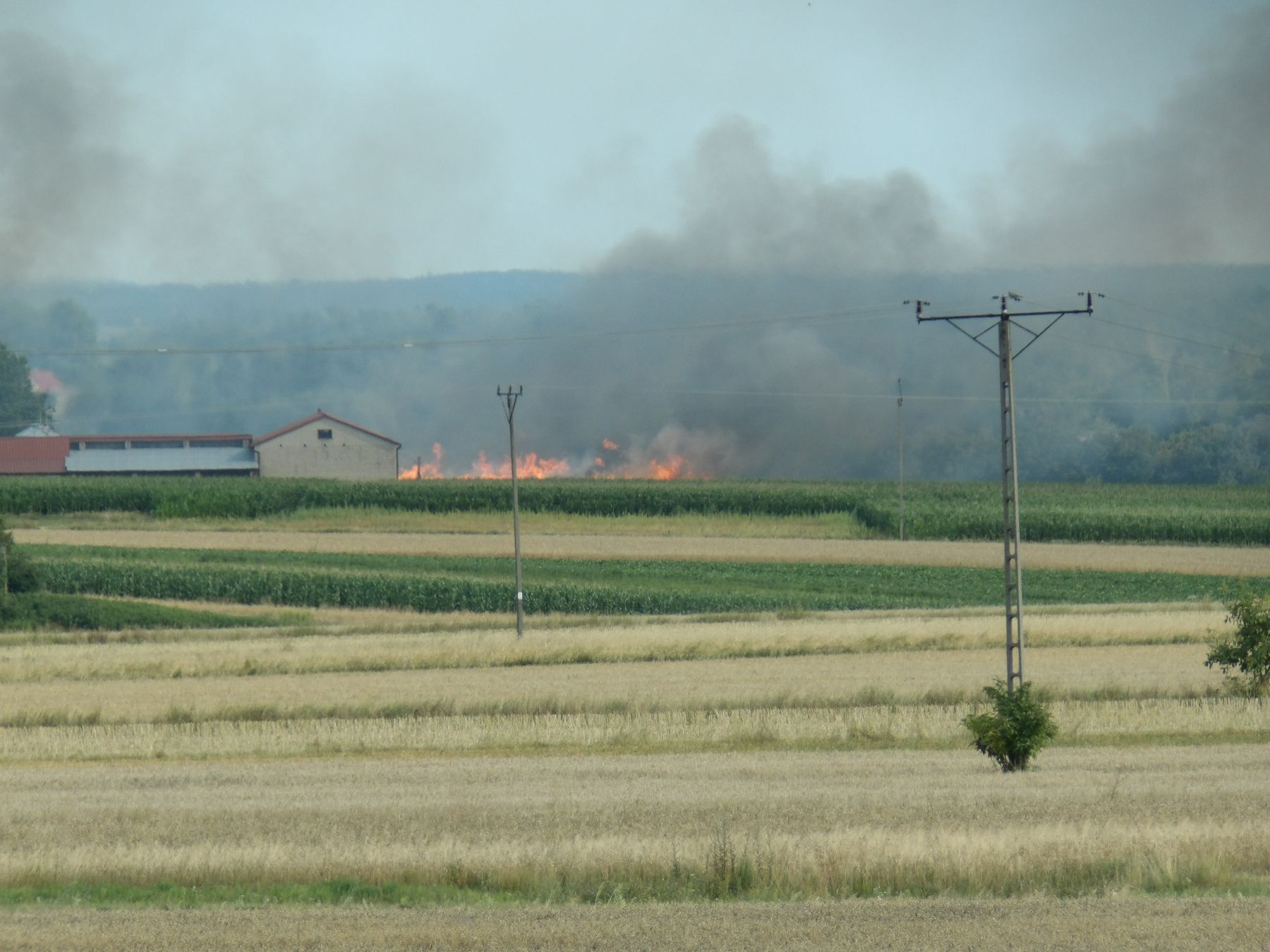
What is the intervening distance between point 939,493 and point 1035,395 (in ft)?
199

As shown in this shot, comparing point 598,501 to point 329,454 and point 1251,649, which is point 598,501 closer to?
point 329,454

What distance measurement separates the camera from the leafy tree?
553 feet

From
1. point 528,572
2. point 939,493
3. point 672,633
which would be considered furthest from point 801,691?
point 939,493

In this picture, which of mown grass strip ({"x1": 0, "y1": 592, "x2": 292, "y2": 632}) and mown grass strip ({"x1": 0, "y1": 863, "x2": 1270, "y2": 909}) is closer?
mown grass strip ({"x1": 0, "y1": 863, "x2": 1270, "y2": 909})

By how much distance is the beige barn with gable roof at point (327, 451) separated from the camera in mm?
115750

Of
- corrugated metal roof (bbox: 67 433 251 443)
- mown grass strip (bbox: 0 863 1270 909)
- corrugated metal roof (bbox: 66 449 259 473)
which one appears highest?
corrugated metal roof (bbox: 67 433 251 443)

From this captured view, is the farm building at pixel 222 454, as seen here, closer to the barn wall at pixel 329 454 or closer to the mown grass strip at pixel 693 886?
the barn wall at pixel 329 454

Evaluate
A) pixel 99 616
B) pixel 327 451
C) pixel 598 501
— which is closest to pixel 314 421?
pixel 327 451

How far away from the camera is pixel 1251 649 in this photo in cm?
3028

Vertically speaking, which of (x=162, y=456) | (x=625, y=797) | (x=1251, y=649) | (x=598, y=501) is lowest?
(x=625, y=797)

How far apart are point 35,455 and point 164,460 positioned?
427 inches

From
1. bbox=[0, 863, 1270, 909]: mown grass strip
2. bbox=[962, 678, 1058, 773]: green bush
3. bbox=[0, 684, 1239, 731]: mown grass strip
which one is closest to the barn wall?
bbox=[0, 684, 1239, 731]: mown grass strip

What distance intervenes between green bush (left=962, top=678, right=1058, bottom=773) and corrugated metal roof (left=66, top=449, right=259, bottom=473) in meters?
101

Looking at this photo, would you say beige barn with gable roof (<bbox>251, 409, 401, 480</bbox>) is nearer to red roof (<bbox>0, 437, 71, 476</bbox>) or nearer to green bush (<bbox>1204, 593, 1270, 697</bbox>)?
red roof (<bbox>0, 437, 71, 476</bbox>)
